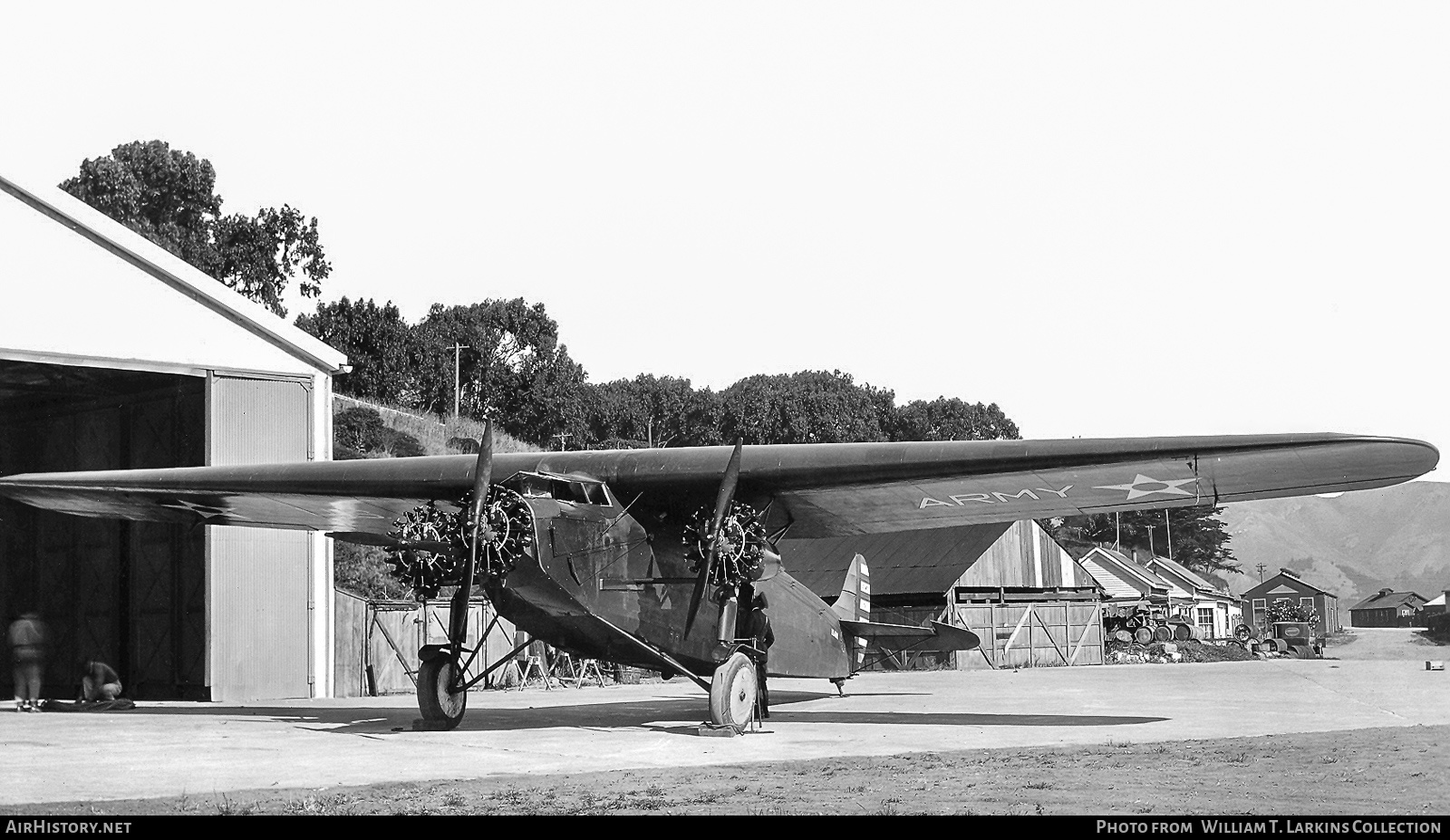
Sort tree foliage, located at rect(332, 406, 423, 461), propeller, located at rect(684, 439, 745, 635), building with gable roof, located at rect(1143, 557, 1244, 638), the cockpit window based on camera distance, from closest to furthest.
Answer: propeller, located at rect(684, 439, 745, 635), the cockpit window, tree foliage, located at rect(332, 406, 423, 461), building with gable roof, located at rect(1143, 557, 1244, 638)

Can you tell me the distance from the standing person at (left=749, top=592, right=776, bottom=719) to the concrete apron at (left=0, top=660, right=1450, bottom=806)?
44 cm

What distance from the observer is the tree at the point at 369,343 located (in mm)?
68812

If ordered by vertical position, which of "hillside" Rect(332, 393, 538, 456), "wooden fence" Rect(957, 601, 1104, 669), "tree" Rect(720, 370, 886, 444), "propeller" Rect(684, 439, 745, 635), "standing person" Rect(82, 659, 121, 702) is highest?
"tree" Rect(720, 370, 886, 444)

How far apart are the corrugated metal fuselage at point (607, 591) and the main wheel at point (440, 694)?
123 cm

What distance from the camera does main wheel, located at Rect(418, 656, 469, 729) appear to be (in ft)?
50.7

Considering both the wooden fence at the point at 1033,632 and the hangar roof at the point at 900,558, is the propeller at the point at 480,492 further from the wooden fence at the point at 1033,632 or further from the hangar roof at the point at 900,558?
the hangar roof at the point at 900,558

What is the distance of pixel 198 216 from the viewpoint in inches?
2486

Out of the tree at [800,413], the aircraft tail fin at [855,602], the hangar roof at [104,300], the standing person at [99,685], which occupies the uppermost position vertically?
the tree at [800,413]

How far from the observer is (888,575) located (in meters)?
46.2

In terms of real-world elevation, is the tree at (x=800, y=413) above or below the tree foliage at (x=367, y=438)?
above

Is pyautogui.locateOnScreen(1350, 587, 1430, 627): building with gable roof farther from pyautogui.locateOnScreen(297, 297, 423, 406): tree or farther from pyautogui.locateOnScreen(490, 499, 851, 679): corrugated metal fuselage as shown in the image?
pyautogui.locateOnScreen(490, 499, 851, 679): corrugated metal fuselage

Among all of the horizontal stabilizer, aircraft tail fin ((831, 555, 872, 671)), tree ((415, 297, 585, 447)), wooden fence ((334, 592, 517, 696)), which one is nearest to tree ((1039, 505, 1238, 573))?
tree ((415, 297, 585, 447))

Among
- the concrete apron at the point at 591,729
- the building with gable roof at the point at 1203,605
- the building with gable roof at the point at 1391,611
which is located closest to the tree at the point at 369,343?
the building with gable roof at the point at 1203,605

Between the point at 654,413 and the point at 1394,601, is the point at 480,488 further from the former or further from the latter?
the point at 1394,601
